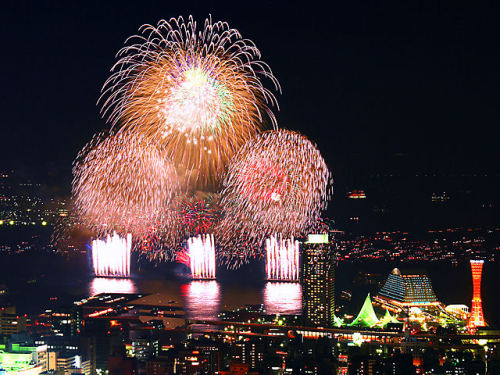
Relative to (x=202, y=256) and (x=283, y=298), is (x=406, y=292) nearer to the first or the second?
(x=283, y=298)

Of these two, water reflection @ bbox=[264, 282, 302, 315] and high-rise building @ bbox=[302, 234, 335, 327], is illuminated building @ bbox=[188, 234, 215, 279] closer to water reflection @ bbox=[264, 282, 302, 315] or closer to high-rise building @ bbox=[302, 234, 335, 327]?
water reflection @ bbox=[264, 282, 302, 315]

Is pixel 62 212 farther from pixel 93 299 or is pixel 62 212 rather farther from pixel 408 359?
pixel 408 359

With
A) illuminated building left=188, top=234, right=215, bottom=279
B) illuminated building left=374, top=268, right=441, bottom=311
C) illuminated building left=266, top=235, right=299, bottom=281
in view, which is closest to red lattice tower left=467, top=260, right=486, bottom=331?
illuminated building left=374, top=268, right=441, bottom=311

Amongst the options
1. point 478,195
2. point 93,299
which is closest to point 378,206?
point 478,195

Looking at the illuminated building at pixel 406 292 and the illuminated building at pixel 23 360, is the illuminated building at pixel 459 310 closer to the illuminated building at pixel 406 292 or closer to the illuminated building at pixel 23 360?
the illuminated building at pixel 406 292

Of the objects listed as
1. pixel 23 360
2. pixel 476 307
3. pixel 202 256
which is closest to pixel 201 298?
pixel 202 256

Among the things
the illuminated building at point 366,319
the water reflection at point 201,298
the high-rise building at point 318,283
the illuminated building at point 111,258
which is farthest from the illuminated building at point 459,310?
the illuminated building at point 111,258

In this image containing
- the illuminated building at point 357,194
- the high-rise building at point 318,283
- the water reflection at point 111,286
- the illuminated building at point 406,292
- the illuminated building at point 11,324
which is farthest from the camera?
the water reflection at point 111,286

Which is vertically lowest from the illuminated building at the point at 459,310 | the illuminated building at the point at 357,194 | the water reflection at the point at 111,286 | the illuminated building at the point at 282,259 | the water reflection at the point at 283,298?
the illuminated building at the point at 459,310
